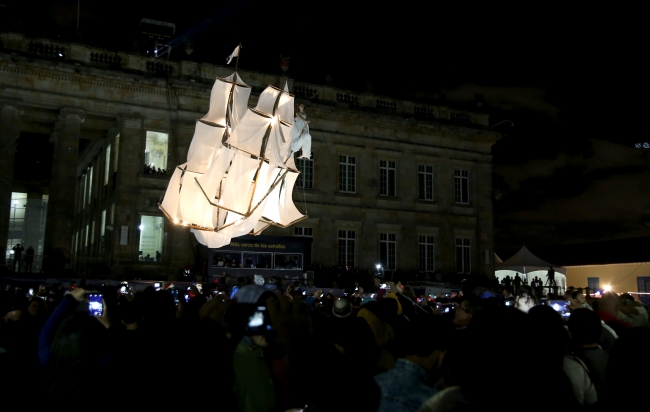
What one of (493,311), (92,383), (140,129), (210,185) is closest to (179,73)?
(140,129)

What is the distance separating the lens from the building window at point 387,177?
1342 inches

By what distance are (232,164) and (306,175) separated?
15711 mm

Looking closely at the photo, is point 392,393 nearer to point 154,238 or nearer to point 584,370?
point 584,370

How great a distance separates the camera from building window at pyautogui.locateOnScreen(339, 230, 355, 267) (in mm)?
32469

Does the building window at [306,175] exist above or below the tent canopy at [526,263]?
above

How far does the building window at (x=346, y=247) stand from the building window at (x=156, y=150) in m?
10.1

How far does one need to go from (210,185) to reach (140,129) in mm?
13178

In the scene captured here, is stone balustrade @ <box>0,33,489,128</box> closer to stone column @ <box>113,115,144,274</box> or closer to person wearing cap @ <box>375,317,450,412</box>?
stone column @ <box>113,115,144,274</box>

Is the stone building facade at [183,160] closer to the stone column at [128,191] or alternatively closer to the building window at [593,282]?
the stone column at [128,191]

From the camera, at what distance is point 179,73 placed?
28938 millimetres

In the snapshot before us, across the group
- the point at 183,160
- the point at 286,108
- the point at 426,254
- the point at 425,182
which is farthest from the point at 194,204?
the point at 425,182

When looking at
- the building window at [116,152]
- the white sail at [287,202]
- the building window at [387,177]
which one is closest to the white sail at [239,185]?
the white sail at [287,202]

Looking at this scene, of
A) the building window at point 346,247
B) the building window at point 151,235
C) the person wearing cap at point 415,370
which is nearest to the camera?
the person wearing cap at point 415,370

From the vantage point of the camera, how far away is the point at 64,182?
27.3 m
